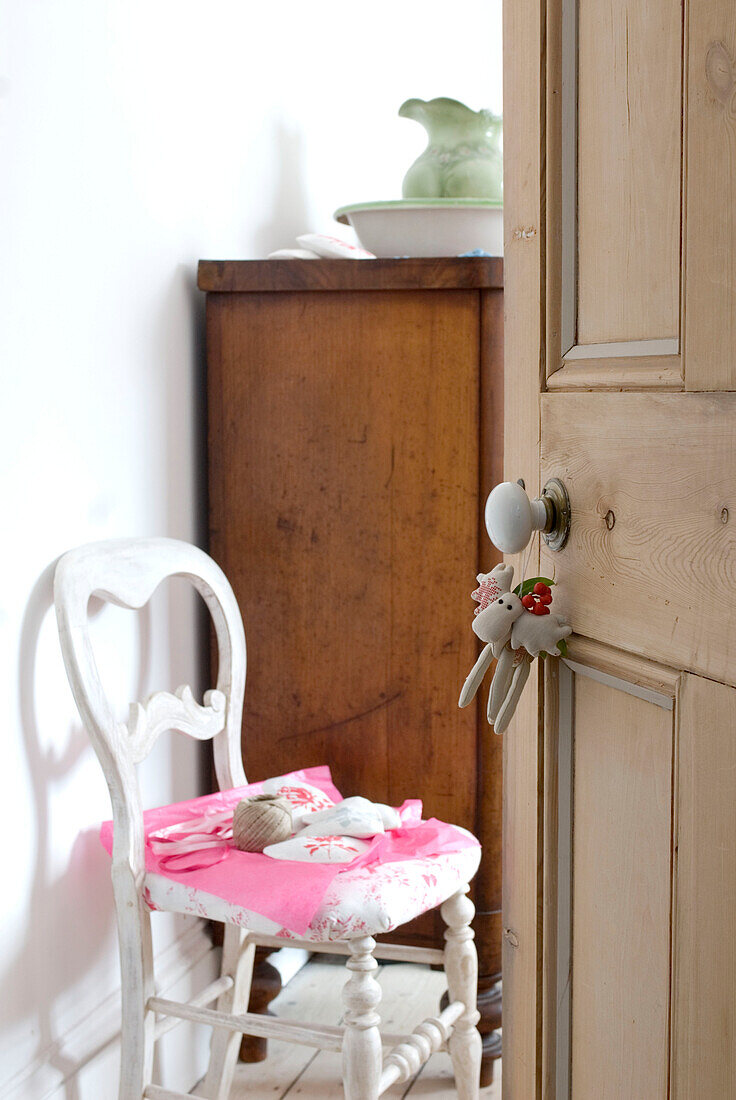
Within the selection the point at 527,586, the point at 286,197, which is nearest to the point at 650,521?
the point at 527,586

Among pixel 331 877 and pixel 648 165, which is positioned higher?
pixel 648 165

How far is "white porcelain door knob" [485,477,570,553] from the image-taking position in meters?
0.73

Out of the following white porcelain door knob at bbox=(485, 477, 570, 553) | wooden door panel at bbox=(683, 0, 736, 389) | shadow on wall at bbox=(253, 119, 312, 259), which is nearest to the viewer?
wooden door panel at bbox=(683, 0, 736, 389)

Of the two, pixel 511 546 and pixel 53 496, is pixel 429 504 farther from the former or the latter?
pixel 511 546

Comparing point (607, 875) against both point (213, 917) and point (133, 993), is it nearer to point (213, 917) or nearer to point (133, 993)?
point (213, 917)

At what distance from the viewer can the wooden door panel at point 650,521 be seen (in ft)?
1.92

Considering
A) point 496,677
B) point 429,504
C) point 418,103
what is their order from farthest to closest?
point 418,103 < point 429,504 < point 496,677

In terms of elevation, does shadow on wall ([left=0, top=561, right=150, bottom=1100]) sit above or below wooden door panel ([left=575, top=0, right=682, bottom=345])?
below

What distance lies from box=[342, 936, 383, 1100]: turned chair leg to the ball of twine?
164 millimetres

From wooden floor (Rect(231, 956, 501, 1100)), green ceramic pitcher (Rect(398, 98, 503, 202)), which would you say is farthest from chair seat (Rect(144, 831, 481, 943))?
green ceramic pitcher (Rect(398, 98, 503, 202))

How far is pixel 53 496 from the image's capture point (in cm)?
136

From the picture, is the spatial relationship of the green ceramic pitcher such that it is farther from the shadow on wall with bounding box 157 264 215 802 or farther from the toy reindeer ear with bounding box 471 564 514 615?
the toy reindeer ear with bounding box 471 564 514 615

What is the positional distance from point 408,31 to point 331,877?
81.5 inches

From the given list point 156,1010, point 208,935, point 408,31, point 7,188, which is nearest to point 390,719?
point 208,935
